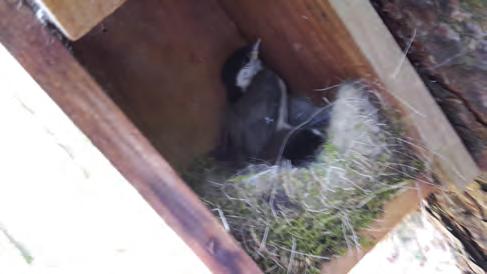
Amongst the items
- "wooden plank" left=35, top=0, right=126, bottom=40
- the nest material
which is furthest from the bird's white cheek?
"wooden plank" left=35, top=0, right=126, bottom=40

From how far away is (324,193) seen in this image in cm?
113

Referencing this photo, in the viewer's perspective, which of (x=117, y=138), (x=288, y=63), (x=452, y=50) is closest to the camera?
(x=117, y=138)

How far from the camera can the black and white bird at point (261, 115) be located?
1.29 metres

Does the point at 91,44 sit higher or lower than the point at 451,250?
higher

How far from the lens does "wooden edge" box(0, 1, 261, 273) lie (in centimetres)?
88

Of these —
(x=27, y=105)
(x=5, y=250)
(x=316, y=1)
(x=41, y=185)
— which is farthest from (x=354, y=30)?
(x=5, y=250)

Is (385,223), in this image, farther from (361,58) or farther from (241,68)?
(241,68)

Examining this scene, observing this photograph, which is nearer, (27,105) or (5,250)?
(27,105)

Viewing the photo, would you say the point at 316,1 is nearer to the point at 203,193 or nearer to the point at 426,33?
the point at 426,33

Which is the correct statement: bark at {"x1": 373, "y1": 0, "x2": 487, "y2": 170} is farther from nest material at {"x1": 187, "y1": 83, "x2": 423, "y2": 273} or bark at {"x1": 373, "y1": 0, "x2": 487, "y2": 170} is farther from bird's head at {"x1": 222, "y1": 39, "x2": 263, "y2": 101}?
bird's head at {"x1": 222, "y1": 39, "x2": 263, "y2": 101}

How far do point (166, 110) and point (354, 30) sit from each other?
452 mm

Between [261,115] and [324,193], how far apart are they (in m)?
0.29

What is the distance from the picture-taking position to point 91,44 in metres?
1.27

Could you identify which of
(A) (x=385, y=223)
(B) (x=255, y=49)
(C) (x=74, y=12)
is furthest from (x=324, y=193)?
(C) (x=74, y=12)
